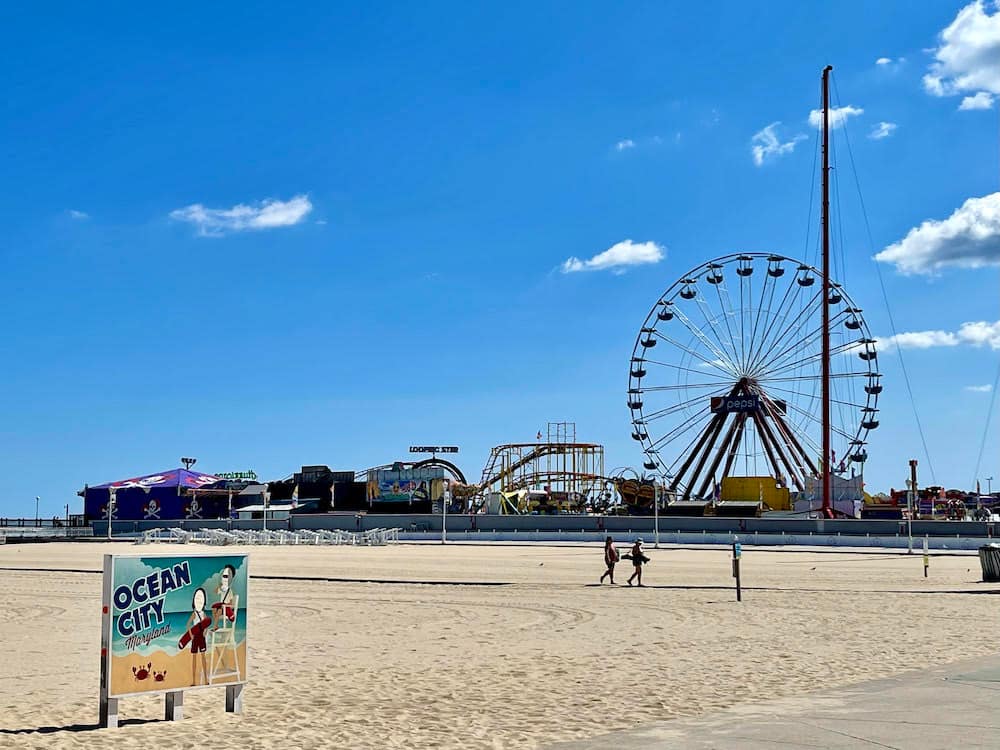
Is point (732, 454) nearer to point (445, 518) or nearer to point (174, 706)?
point (445, 518)

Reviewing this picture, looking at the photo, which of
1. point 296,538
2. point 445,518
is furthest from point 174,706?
point 445,518

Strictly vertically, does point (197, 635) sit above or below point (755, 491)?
below

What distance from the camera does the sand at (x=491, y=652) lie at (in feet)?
29.4

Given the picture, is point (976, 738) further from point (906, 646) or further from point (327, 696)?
point (906, 646)

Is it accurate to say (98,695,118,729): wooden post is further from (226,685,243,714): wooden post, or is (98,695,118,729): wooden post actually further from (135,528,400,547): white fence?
(135,528,400,547): white fence

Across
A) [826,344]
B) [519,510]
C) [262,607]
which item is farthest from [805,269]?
[262,607]

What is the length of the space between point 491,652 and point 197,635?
5.55 meters

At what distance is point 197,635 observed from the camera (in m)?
9.31

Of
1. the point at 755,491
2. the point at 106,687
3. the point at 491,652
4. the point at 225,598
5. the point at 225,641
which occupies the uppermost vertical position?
the point at 755,491

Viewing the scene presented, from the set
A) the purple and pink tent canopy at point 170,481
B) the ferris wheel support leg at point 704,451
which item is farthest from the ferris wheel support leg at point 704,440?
the purple and pink tent canopy at point 170,481

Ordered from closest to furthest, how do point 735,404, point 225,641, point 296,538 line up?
point 225,641, point 296,538, point 735,404

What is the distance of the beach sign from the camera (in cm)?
880

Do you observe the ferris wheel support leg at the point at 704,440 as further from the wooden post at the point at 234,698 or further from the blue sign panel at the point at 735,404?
the wooden post at the point at 234,698

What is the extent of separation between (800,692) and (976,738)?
2817 mm
